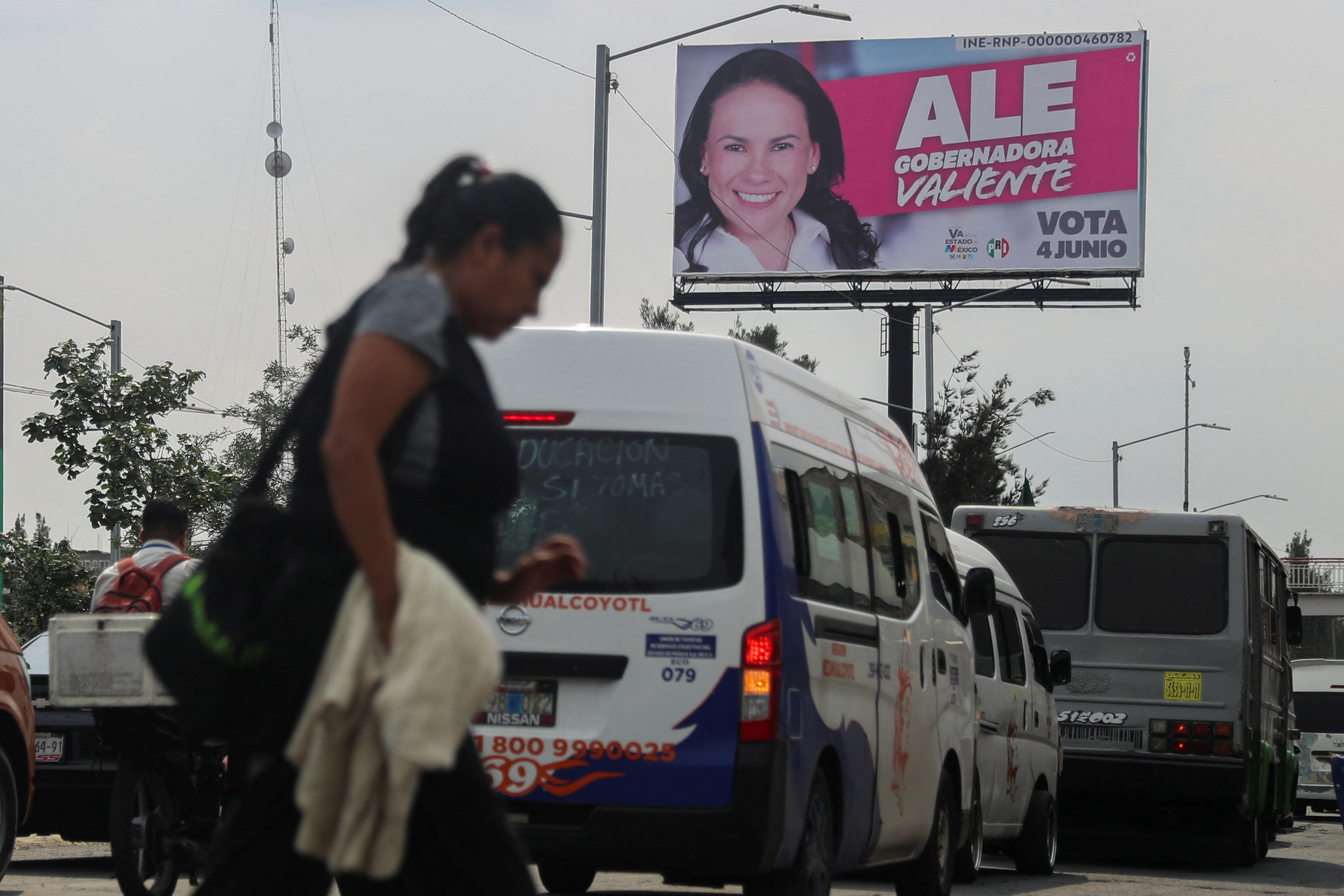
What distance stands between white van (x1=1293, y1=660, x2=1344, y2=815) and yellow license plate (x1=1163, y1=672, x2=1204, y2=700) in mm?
12905

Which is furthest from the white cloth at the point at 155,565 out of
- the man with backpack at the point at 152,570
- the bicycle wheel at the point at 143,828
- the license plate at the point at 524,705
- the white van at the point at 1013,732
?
the white van at the point at 1013,732

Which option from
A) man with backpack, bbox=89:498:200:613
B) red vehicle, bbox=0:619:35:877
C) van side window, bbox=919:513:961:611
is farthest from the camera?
van side window, bbox=919:513:961:611

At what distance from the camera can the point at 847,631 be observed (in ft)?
24.7

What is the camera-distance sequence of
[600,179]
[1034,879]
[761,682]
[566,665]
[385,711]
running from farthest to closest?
[600,179] < [1034,879] < [566,665] < [761,682] < [385,711]

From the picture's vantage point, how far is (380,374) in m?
2.88

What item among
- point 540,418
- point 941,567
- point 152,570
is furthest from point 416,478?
point 941,567

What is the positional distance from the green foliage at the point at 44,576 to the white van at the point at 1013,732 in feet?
47.2

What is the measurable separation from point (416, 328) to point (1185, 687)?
1289 centimetres

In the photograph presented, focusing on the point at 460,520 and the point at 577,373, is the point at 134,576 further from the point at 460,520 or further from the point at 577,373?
the point at 460,520

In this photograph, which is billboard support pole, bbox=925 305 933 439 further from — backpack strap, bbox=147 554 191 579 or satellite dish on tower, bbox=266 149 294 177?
backpack strap, bbox=147 554 191 579

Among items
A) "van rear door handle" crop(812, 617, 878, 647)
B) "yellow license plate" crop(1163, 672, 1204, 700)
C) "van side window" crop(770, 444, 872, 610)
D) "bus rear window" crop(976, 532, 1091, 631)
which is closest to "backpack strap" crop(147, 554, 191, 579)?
"van side window" crop(770, 444, 872, 610)

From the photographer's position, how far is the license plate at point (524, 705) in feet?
22.4

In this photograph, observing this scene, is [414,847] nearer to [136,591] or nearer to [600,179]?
[136,591]

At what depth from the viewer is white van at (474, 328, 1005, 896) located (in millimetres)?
6613
